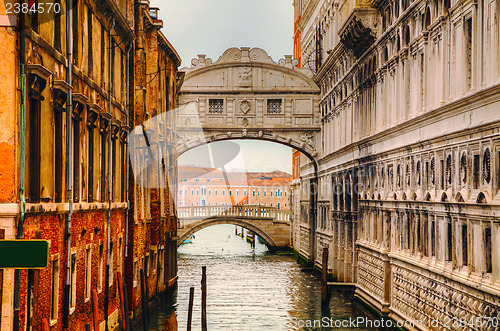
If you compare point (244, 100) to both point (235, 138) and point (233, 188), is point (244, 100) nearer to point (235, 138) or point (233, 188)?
point (235, 138)

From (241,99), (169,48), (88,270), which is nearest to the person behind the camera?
(88,270)

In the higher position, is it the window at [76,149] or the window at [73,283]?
the window at [76,149]

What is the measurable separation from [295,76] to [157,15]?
735 centimetres

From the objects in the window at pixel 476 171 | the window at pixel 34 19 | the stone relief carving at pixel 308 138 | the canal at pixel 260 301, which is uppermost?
the stone relief carving at pixel 308 138

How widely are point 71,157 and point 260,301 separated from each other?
37.4 ft

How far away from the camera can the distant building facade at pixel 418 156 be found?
884cm

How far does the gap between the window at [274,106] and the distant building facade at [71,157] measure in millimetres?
8845

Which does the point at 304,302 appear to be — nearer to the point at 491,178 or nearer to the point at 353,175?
the point at 353,175

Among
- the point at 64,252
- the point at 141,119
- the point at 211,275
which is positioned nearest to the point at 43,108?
the point at 64,252

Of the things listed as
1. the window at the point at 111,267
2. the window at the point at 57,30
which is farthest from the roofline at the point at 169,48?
the window at the point at 57,30

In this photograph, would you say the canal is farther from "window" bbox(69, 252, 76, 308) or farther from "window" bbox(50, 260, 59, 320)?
"window" bbox(50, 260, 59, 320)

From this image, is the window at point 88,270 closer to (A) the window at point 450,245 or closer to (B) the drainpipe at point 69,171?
Result: (B) the drainpipe at point 69,171

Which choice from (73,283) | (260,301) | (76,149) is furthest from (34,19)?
(260,301)

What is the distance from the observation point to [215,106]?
75.4 feet
